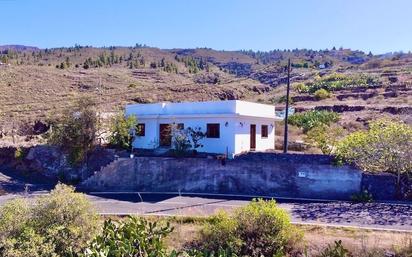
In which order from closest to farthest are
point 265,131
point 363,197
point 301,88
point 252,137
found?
point 363,197 → point 252,137 → point 265,131 → point 301,88

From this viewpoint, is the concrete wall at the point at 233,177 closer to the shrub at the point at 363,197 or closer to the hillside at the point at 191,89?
the shrub at the point at 363,197

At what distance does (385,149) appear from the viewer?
70.0ft

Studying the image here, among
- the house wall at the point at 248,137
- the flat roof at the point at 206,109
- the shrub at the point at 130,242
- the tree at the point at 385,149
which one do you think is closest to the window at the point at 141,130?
the flat roof at the point at 206,109

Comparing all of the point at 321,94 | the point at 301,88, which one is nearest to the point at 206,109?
the point at 321,94

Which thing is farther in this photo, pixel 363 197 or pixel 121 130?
pixel 121 130

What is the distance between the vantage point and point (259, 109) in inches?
1261

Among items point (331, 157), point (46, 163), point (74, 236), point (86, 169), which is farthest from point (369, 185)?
point (46, 163)

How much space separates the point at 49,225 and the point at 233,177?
45.3 ft

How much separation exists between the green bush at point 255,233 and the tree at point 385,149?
7.64 meters

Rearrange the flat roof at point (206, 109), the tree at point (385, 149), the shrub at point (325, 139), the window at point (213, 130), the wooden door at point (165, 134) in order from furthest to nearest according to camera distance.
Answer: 1. the wooden door at point (165, 134)
2. the window at point (213, 130)
3. the flat roof at point (206, 109)
4. the shrub at point (325, 139)
5. the tree at point (385, 149)

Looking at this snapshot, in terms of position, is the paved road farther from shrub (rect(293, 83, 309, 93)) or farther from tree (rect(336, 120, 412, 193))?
shrub (rect(293, 83, 309, 93))

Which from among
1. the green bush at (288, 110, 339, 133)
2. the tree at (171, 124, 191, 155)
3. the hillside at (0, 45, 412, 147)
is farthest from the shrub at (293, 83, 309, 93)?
the tree at (171, 124, 191, 155)

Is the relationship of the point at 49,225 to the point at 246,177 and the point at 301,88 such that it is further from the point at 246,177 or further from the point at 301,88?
the point at 301,88

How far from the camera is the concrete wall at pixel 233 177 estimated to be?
24906 mm
